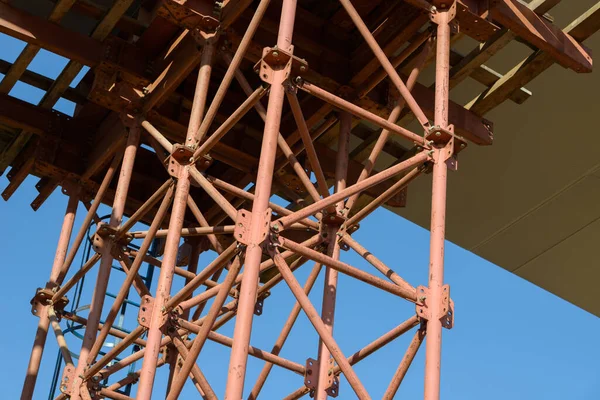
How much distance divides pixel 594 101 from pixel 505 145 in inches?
63.3

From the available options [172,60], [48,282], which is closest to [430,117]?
[172,60]

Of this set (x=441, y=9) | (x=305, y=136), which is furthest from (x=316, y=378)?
(x=441, y=9)

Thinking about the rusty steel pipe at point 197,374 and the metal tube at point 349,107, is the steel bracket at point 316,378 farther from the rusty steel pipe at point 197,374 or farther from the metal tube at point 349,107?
the metal tube at point 349,107

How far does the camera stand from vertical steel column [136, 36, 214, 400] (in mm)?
10872

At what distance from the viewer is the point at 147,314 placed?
37.4 ft

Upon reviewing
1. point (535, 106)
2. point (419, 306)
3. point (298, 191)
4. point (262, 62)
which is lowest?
point (419, 306)

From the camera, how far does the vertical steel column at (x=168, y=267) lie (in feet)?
35.7

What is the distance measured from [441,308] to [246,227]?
2070 mm

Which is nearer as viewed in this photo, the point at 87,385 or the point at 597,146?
the point at 87,385

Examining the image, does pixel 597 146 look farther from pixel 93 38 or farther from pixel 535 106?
pixel 93 38

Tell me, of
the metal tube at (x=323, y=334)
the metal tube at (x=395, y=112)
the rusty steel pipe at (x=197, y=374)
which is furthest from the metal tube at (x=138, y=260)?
the metal tube at (x=323, y=334)

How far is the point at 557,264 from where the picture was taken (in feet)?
68.7

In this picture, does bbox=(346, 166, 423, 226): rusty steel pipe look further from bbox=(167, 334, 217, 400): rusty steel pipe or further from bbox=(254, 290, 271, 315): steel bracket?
bbox=(167, 334, 217, 400): rusty steel pipe

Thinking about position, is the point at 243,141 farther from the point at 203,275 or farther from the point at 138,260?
the point at 203,275
